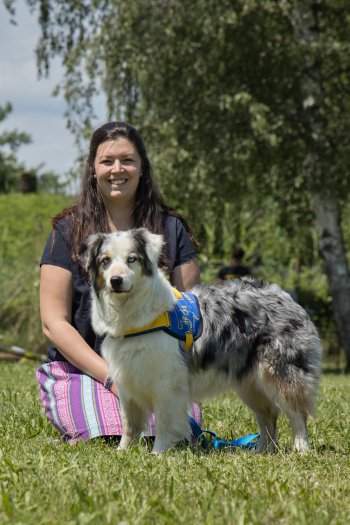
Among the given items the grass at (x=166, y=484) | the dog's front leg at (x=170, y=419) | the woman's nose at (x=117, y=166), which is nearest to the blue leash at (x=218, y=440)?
the grass at (x=166, y=484)

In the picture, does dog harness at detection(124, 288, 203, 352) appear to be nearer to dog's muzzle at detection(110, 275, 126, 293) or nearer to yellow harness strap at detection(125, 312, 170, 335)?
yellow harness strap at detection(125, 312, 170, 335)

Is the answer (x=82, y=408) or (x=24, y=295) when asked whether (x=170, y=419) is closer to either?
(x=82, y=408)

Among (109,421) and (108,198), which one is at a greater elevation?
(108,198)

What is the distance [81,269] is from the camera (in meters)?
5.37

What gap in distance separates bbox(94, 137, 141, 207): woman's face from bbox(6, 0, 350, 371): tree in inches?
334

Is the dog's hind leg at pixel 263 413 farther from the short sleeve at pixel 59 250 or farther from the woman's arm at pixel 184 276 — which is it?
the short sleeve at pixel 59 250

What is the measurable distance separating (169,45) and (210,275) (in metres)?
5.40

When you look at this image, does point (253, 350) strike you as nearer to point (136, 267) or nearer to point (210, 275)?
point (136, 267)

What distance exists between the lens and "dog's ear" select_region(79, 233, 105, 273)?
4691 mm

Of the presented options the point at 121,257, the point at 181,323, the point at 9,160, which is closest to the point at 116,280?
the point at 121,257

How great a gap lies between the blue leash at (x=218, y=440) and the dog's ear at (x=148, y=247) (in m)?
1.32

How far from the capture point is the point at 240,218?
22.9m

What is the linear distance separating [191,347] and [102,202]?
121 cm

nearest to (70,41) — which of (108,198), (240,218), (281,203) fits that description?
(281,203)
